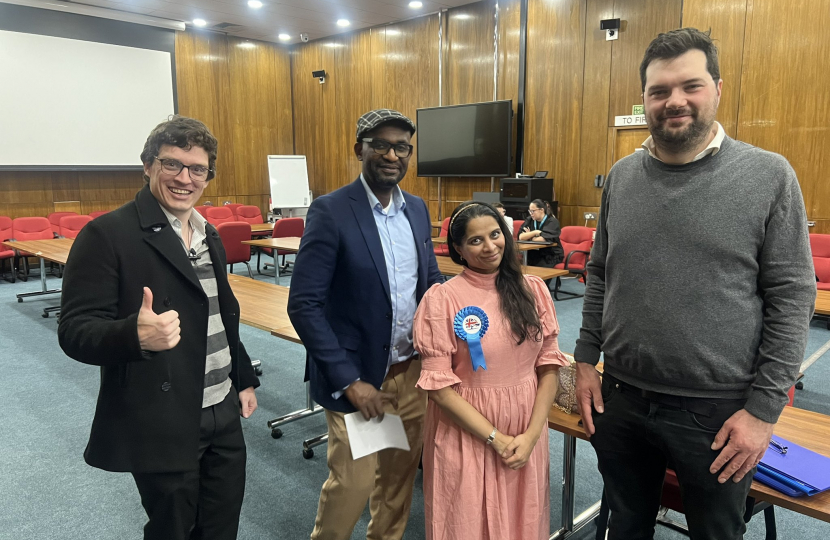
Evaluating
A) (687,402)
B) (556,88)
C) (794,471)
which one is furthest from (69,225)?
(794,471)

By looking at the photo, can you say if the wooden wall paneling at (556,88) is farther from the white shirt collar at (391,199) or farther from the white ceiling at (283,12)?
the white shirt collar at (391,199)

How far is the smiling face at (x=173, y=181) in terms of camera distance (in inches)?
56.4

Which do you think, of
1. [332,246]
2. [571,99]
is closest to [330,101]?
[571,99]

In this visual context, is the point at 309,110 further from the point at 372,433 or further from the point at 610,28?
the point at 372,433

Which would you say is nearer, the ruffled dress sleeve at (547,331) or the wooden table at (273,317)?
the ruffled dress sleeve at (547,331)

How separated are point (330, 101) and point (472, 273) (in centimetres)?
1039

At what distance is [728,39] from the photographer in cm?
651

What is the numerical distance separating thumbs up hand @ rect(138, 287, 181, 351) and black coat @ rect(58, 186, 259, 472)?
2 cm

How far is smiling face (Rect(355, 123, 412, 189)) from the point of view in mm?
1657

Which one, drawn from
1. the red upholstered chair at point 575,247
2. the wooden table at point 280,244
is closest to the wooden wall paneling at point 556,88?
the red upholstered chair at point 575,247

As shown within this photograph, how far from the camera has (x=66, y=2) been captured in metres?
8.66

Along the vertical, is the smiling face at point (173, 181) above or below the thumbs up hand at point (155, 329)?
above

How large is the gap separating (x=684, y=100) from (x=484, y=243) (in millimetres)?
616

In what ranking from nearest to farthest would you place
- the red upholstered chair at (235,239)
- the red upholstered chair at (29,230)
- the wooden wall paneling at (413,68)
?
1. the red upholstered chair at (235,239)
2. the red upholstered chair at (29,230)
3. the wooden wall paneling at (413,68)
